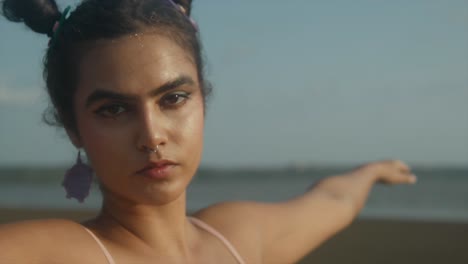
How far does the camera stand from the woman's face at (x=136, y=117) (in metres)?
1.65

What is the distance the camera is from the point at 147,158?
5.36ft

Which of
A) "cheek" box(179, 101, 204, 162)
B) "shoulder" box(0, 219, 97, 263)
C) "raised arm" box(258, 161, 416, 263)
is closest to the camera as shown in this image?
"shoulder" box(0, 219, 97, 263)

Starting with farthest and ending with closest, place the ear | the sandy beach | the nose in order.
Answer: the sandy beach → the ear → the nose

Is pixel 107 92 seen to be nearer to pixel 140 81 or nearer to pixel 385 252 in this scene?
pixel 140 81

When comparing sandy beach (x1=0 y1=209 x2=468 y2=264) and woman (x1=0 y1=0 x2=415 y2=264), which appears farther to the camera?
sandy beach (x1=0 y1=209 x2=468 y2=264)

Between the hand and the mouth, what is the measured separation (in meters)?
1.39

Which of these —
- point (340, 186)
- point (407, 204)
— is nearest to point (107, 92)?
point (340, 186)

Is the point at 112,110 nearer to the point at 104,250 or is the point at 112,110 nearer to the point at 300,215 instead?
the point at 104,250

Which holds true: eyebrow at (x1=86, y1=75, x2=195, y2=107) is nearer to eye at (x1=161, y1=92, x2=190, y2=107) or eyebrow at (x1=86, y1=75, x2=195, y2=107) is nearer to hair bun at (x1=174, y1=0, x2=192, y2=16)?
eye at (x1=161, y1=92, x2=190, y2=107)

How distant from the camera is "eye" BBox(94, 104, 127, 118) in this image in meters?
→ 1.67

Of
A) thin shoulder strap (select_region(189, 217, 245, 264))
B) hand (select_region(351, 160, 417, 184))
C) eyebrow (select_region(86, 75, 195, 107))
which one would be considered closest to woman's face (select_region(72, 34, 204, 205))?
eyebrow (select_region(86, 75, 195, 107))

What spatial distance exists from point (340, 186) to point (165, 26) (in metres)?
1.28

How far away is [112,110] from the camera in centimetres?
167

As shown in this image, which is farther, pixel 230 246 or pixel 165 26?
pixel 230 246
